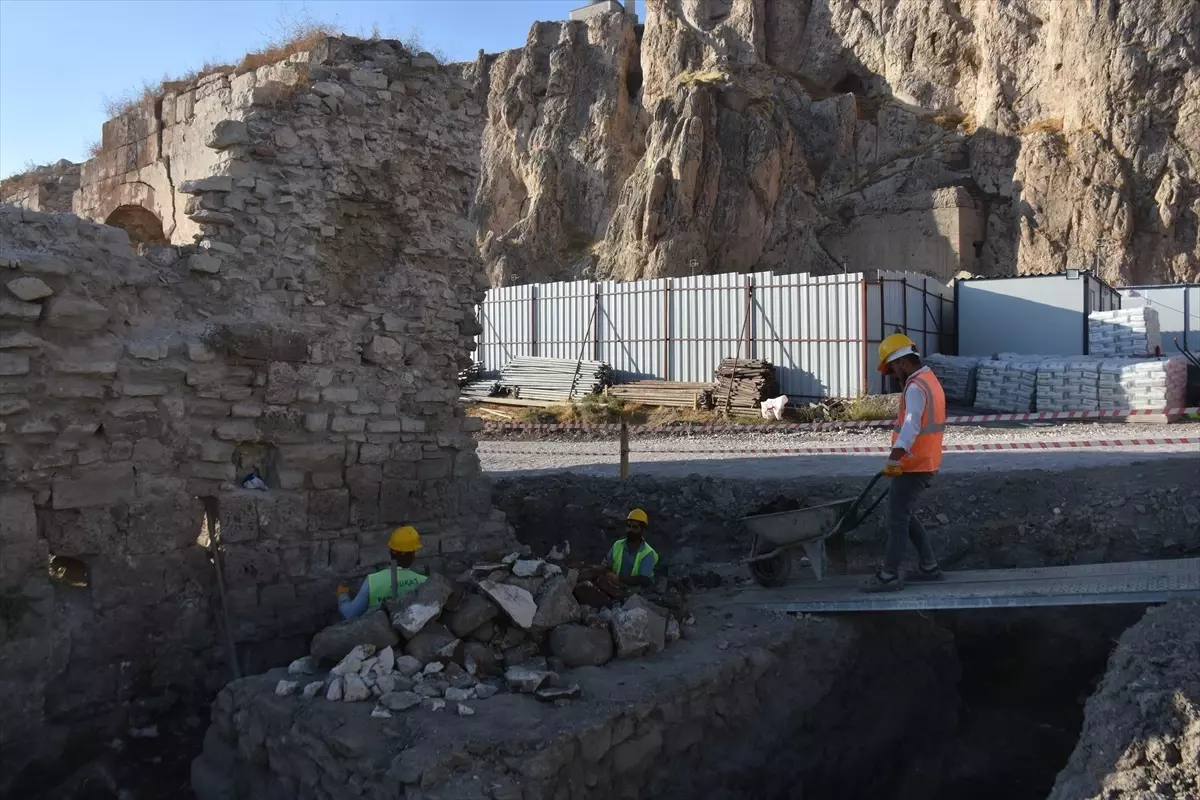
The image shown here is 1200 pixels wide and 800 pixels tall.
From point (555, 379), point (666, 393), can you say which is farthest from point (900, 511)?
point (555, 379)

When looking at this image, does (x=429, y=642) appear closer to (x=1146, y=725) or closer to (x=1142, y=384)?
(x=1146, y=725)

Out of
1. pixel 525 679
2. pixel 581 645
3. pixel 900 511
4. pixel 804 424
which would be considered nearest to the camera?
pixel 525 679

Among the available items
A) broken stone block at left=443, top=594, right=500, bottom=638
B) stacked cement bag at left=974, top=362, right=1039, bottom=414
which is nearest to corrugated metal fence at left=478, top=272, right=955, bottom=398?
stacked cement bag at left=974, top=362, right=1039, bottom=414

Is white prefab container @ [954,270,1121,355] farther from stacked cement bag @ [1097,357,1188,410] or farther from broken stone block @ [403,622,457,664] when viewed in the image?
broken stone block @ [403,622,457,664]

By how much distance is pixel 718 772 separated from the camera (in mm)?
4867

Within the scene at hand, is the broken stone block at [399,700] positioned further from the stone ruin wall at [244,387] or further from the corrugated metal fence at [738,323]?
the corrugated metal fence at [738,323]

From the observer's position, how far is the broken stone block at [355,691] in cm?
418

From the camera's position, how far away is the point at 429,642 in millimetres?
4559

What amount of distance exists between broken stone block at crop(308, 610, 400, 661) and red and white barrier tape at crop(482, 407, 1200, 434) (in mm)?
9397

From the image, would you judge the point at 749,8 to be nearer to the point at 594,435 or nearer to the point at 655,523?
the point at 594,435

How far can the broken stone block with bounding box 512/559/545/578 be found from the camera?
201 inches

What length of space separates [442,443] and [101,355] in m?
2.45

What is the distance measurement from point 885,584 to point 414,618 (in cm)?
302

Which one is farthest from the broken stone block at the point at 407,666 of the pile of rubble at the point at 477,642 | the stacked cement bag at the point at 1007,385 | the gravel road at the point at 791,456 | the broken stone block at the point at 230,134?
the stacked cement bag at the point at 1007,385
